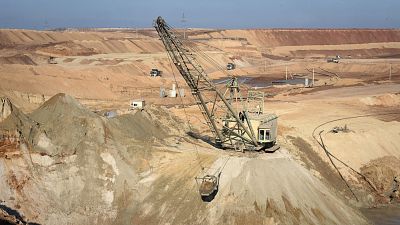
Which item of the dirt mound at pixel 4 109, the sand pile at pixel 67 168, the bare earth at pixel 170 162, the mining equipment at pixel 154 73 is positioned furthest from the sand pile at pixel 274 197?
the mining equipment at pixel 154 73

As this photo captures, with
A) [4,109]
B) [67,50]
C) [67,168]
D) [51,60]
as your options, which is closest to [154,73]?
[51,60]

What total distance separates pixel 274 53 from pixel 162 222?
135 m

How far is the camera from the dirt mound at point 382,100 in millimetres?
73125

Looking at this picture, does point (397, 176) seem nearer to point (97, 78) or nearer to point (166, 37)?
point (166, 37)

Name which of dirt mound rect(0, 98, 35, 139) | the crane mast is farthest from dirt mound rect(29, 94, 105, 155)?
the crane mast

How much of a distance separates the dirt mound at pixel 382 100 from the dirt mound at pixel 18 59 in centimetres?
5426

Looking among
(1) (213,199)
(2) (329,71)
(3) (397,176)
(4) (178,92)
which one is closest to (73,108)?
(1) (213,199)

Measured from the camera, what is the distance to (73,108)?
4225cm

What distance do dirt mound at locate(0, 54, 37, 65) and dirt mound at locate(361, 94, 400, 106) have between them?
5426 cm

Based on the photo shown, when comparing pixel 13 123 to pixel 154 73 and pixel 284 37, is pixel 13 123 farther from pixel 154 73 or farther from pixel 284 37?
pixel 284 37

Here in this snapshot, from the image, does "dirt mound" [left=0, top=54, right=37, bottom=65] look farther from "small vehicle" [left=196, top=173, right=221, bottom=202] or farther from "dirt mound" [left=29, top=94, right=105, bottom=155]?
"small vehicle" [left=196, top=173, right=221, bottom=202]

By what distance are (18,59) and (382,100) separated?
57.6 metres

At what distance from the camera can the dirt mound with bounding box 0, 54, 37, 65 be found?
93062 mm

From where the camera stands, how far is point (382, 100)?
243 feet
